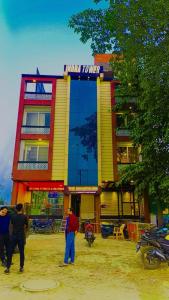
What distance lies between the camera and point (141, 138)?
714 inches

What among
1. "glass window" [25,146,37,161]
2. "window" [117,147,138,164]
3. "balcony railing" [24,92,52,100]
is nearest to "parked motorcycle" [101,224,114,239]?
"window" [117,147,138,164]

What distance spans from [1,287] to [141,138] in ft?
46.4

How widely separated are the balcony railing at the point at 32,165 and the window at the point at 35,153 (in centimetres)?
103

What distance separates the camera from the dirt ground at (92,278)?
5672mm

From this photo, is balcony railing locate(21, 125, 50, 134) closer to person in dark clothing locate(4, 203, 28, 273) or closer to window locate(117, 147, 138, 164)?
window locate(117, 147, 138, 164)

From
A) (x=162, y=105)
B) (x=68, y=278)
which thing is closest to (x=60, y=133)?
(x=162, y=105)

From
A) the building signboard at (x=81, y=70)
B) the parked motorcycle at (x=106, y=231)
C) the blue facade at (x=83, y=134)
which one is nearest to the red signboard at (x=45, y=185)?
the blue facade at (x=83, y=134)

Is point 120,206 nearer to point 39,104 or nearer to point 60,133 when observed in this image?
point 60,133

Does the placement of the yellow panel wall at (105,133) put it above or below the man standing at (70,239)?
above

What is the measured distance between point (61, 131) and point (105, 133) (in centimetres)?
432

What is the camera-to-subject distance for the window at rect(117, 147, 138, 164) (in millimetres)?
24406

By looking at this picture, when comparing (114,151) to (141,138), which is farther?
(114,151)

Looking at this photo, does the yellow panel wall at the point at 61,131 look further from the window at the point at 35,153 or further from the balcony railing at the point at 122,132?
the balcony railing at the point at 122,132

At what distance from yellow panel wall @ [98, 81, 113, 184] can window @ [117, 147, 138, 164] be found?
1.29 m
